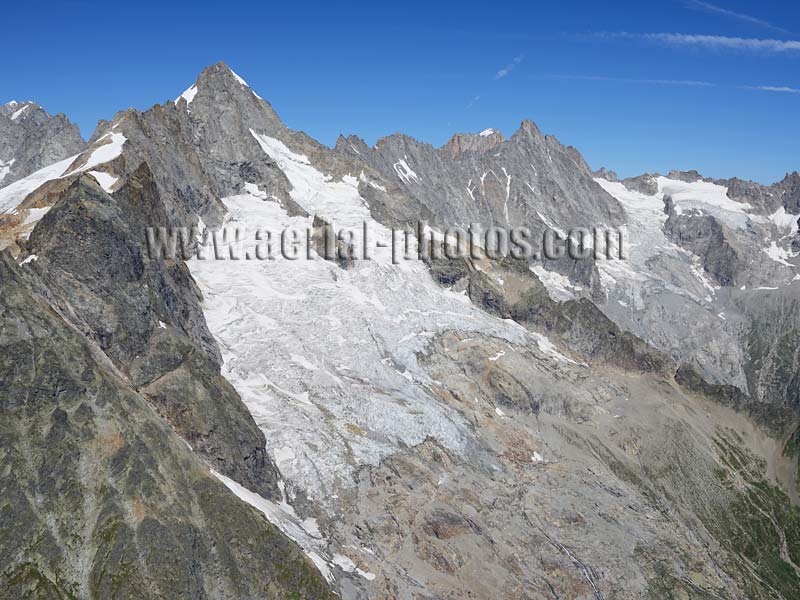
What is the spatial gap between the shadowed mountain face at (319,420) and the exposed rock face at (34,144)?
46.2m

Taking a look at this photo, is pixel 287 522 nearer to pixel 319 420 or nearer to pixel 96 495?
pixel 319 420

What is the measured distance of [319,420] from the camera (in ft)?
255

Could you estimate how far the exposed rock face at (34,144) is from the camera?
17300 centimetres

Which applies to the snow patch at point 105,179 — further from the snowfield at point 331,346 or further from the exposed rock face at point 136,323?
the snowfield at point 331,346

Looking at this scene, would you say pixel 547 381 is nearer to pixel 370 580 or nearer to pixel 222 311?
pixel 222 311

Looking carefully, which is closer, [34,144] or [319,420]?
[319,420]

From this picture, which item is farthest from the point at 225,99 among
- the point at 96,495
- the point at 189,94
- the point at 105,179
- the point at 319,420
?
the point at 96,495

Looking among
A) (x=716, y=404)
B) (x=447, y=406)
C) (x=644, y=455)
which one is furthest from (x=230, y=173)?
(x=716, y=404)

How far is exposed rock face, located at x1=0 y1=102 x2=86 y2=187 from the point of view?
17300 centimetres

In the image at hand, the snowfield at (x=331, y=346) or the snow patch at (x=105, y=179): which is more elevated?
the snow patch at (x=105, y=179)

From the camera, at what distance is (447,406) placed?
94.3 meters

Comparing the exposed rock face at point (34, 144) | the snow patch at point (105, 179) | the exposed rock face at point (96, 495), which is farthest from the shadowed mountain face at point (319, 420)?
the exposed rock face at point (34, 144)

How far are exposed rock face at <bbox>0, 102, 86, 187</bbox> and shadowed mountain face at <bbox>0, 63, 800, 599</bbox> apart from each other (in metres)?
46.2

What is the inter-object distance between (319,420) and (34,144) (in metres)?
146
